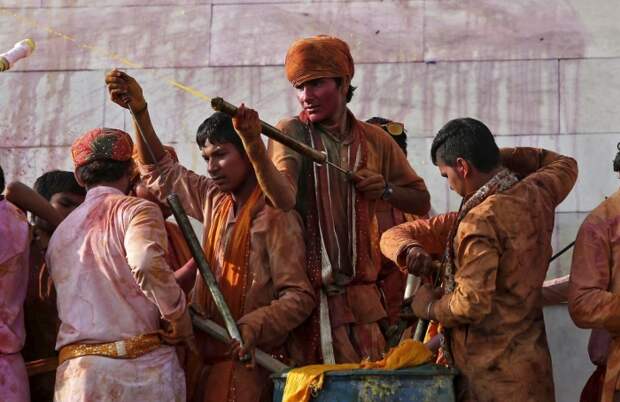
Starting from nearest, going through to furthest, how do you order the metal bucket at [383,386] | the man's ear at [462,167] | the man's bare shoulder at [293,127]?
the metal bucket at [383,386], the man's ear at [462,167], the man's bare shoulder at [293,127]

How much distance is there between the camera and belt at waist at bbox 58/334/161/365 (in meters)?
7.98

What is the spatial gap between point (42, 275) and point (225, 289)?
971 mm

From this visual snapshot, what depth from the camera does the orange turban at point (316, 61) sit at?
346 inches

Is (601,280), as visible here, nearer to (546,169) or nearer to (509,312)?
(509,312)

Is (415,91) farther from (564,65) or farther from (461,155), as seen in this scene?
(461,155)

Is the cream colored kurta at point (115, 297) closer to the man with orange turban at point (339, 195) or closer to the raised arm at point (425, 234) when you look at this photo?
the man with orange turban at point (339, 195)

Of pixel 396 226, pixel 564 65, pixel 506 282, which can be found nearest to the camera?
pixel 506 282

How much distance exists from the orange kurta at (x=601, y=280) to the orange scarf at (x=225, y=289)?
153cm

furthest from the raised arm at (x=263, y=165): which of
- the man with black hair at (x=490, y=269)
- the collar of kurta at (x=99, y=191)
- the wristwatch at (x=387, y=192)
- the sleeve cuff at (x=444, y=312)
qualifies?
the sleeve cuff at (x=444, y=312)

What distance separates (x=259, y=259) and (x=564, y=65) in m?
2.81

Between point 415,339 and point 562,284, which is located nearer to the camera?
point 415,339

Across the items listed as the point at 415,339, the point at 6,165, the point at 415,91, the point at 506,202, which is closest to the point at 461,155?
the point at 506,202

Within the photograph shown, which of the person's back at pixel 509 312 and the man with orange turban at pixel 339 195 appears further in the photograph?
the man with orange turban at pixel 339 195

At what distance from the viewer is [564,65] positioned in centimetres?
1047
